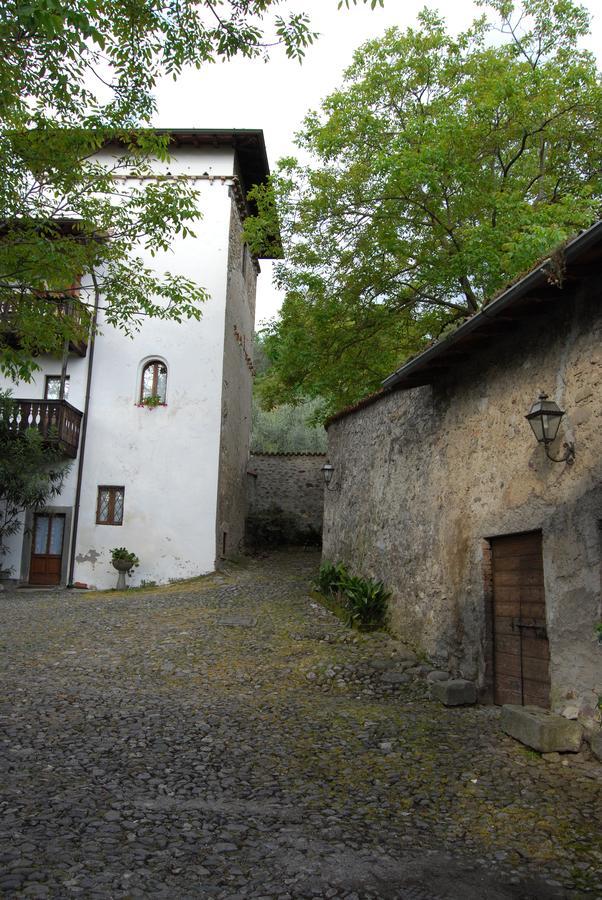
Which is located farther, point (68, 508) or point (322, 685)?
point (68, 508)

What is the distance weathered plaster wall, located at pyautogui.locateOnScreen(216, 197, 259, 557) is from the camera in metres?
15.6

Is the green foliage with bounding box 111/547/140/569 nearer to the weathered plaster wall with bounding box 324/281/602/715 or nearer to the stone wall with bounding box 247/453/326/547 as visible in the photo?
the stone wall with bounding box 247/453/326/547

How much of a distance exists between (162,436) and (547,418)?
36.9 ft

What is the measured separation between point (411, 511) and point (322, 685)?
7.72ft

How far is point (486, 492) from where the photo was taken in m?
6.04

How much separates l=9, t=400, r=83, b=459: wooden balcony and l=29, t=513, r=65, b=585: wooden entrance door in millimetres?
1718

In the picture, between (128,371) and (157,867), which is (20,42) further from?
(128,371)

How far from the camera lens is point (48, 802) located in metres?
3.60

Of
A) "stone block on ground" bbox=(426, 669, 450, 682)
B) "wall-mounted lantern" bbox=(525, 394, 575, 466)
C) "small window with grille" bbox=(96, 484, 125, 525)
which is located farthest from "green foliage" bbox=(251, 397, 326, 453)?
"wall-mounted lantern" bbox=(525, 394, 575, 466)

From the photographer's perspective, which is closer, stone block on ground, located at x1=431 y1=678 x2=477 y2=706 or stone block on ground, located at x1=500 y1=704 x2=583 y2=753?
stone block on ground, located at x1=500 y1=704 x2=583 y2=753

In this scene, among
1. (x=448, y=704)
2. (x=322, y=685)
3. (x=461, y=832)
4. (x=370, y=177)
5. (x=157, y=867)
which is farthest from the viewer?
(x=370, y=177)

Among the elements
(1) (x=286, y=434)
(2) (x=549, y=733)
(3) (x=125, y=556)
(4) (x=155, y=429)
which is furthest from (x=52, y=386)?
(1) (x=286, y=434)

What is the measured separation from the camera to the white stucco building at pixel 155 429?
14555 millimetres

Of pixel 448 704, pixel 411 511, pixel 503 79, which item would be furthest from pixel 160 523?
pixel 503 79
